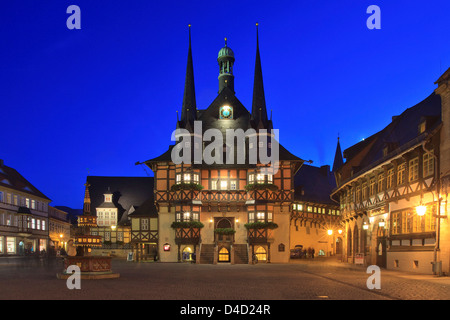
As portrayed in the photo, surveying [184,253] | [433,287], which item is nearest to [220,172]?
[184,253]

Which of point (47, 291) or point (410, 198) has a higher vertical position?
point (410, 198)

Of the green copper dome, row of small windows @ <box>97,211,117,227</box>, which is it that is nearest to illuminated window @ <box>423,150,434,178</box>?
the green copper dome

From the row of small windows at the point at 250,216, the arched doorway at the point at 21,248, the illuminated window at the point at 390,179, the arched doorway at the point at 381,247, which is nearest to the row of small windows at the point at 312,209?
the row of small windows at the point at 250,216

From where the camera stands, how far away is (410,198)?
31328 mm

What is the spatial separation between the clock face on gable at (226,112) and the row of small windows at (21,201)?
86.3ft

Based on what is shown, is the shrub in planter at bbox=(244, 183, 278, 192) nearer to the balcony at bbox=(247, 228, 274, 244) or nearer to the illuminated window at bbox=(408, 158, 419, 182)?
the balcony at bbox=(247, 228, 274, 244)

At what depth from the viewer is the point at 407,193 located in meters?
31.3

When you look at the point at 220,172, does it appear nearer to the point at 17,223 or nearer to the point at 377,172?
the point at 377,172

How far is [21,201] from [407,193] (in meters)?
52.1

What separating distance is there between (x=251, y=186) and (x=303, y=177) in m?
35.5

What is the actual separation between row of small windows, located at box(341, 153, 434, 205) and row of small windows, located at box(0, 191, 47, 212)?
132ft

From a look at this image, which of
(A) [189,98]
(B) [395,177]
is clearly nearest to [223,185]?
(A) [189,98]

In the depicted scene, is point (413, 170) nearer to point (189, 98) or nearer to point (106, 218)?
point (189, 98)

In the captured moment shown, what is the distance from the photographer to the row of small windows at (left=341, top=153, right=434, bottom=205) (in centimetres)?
2920
